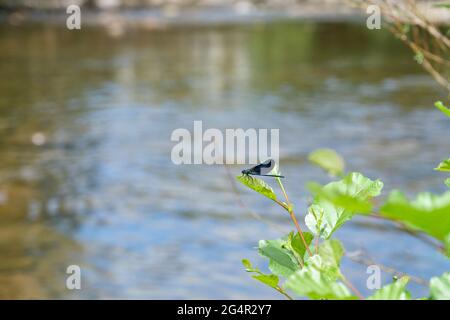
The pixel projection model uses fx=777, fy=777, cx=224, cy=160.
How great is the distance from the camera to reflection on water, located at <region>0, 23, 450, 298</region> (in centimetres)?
656

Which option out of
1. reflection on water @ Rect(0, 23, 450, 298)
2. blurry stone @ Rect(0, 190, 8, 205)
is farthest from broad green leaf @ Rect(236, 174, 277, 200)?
blurry stone @ Rect(0, 190, 8, 205)

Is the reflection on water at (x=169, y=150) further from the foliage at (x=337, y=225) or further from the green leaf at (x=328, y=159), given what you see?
the green leaf at (x=328, y=159)

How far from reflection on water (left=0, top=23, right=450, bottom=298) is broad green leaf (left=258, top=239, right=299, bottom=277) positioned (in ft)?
12.7

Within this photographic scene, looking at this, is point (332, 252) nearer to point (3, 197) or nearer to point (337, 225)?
point (337, 225)

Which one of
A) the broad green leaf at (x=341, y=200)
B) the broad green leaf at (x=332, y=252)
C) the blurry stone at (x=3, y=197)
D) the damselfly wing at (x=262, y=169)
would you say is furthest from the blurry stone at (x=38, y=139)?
the broad green leaf at (x=341, y=200)

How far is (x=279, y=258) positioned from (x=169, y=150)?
9.67m

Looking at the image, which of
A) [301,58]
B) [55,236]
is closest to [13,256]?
[55,236]

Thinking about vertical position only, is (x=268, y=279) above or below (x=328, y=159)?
below

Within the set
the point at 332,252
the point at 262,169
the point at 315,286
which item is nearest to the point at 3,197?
the point at 262,169

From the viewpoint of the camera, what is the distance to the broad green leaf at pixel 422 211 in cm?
52

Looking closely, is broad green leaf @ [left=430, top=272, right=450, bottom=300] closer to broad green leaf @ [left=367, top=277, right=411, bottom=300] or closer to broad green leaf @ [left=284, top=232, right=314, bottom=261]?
broad green leaf @ [left=367, top=277, right=411, bottom=300]

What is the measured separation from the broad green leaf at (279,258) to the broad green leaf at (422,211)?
376 millimetres

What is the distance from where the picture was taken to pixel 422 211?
53 centimetres

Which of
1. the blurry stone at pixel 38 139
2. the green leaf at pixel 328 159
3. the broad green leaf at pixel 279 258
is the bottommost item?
the broad green leaf at pixel 279 258
